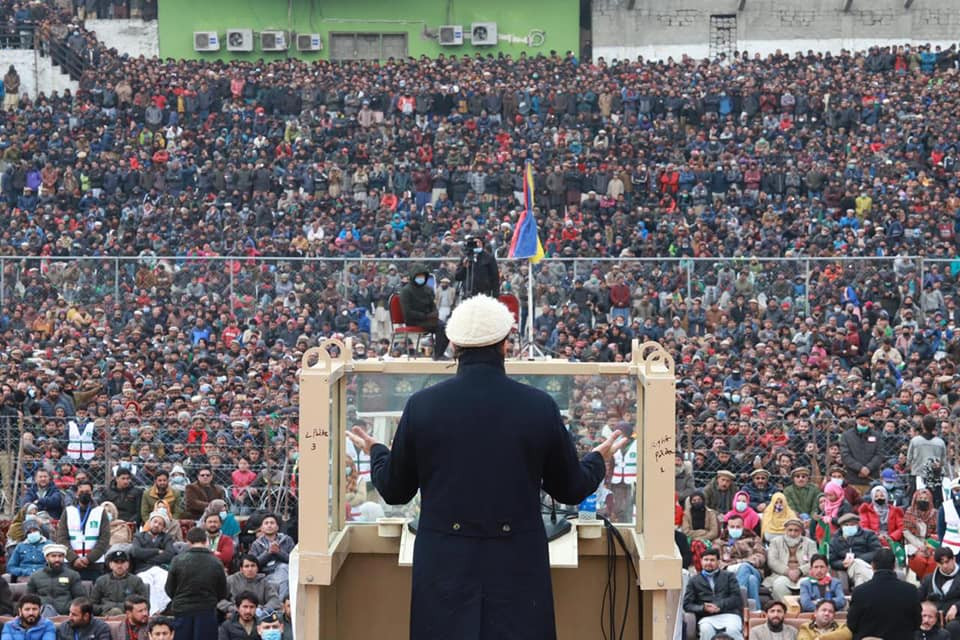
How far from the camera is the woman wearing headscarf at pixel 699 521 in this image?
1509 cm

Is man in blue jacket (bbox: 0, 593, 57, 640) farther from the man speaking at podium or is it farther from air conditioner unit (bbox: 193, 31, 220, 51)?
air conditioner unit (bbox: 193, 31, 220, 51)

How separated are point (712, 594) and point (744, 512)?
2339mm

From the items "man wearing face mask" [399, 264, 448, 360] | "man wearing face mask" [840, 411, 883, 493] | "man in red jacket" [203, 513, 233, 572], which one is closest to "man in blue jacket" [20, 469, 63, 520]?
"man in red jacket" [203, 513, 233, 572]

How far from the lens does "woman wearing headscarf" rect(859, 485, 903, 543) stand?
15672mm

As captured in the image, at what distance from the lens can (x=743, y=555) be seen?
14461mm

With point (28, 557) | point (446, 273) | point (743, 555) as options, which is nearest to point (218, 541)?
point (28, 557)

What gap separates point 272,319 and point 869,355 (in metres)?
8.64

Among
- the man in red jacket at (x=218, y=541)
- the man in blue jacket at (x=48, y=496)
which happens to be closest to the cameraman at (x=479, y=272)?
the man in red jacket at (x=218, y=541)

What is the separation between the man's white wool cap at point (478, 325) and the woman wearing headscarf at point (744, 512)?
991cm

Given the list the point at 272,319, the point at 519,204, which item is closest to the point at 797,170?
the point at 519,204

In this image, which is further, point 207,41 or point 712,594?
point 207,41

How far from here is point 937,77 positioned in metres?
37.0

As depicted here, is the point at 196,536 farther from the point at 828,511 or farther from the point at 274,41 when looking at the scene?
the point at 274,41

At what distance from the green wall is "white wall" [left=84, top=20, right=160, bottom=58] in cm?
26
